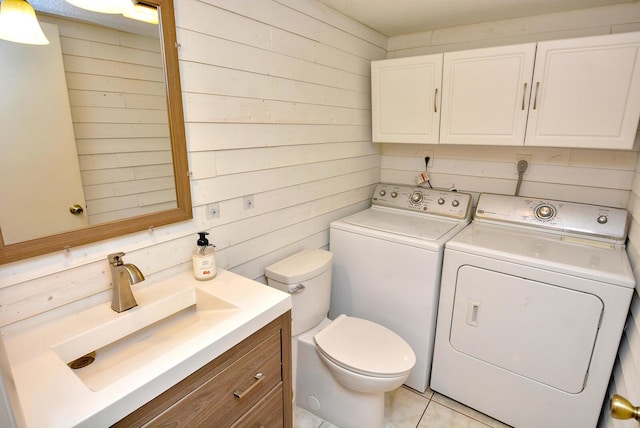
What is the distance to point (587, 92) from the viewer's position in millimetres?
1692

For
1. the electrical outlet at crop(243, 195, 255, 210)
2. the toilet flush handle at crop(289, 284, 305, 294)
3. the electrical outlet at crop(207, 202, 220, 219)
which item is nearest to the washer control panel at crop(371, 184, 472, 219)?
the toilet flush handle at crop(289, 284, 305, 294)

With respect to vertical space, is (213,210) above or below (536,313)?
above

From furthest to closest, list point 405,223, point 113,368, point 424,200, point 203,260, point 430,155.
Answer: point 430,155 → point 424,200 → point 405,223 → point 203,260 → point 113,368

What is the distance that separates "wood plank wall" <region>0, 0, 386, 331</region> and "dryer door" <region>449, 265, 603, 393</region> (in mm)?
949

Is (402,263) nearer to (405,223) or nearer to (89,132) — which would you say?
(405,223)

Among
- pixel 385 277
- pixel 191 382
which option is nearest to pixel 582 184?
pixel 385 277

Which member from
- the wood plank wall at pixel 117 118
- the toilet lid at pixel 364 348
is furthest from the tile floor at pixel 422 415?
the wood plank wall at pixel 117 118

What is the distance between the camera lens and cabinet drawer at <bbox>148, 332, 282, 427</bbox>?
96 cm

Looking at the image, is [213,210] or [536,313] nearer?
[213,210]

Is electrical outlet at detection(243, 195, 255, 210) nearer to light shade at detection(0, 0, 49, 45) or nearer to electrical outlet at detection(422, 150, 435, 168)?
light shade at detection(0, 0, 49, 45)

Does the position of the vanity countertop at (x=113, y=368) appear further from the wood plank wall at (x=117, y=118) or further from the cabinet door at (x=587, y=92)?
the cabinet door at (x=587, y=92)

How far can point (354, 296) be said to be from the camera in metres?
2.20

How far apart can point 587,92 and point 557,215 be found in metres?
0.68

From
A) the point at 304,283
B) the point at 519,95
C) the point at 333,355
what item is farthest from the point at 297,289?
the point at 519,95
